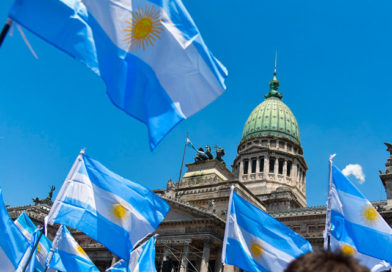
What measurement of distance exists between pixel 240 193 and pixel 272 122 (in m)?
35.6

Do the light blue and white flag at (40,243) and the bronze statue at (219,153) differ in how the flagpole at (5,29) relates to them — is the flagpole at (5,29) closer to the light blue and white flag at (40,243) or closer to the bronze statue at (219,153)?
the light blue and white flag at (40,243)

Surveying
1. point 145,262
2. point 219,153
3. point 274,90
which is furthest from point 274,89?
point 145,262

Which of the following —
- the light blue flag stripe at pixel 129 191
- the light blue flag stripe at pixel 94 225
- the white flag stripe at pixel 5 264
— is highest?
the light blue flag stripe at pixel 129 191

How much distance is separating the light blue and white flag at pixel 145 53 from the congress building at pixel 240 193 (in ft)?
139

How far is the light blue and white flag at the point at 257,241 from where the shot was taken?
58.3ft

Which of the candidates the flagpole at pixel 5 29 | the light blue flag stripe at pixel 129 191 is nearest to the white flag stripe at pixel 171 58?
the flagpole at pixel 5 29

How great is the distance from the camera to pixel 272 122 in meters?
89.5

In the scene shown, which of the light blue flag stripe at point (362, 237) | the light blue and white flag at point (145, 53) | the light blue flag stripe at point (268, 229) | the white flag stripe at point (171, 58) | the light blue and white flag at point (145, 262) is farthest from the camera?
the light blue and white flag at point (145, 262)

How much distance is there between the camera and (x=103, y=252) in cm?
6569

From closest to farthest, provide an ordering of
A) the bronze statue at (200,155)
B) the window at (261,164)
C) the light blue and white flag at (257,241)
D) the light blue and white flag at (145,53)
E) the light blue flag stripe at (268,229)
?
the light blue and white flag at (145,53) → the light blue and white flag at (257,241) → the light blue flag stripe at (268,229) → the bronze statue at (200,155) → the window at (261,164)

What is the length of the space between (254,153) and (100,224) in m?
68.8

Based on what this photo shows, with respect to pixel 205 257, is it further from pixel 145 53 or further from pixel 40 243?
pixel 145 53

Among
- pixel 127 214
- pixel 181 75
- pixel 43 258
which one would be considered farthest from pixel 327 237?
pixel 43 258

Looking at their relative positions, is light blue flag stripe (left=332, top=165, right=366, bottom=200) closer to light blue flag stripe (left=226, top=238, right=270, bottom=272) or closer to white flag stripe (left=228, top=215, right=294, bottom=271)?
white flag stripe (left=228, top=215, right=294, bottom=271)
